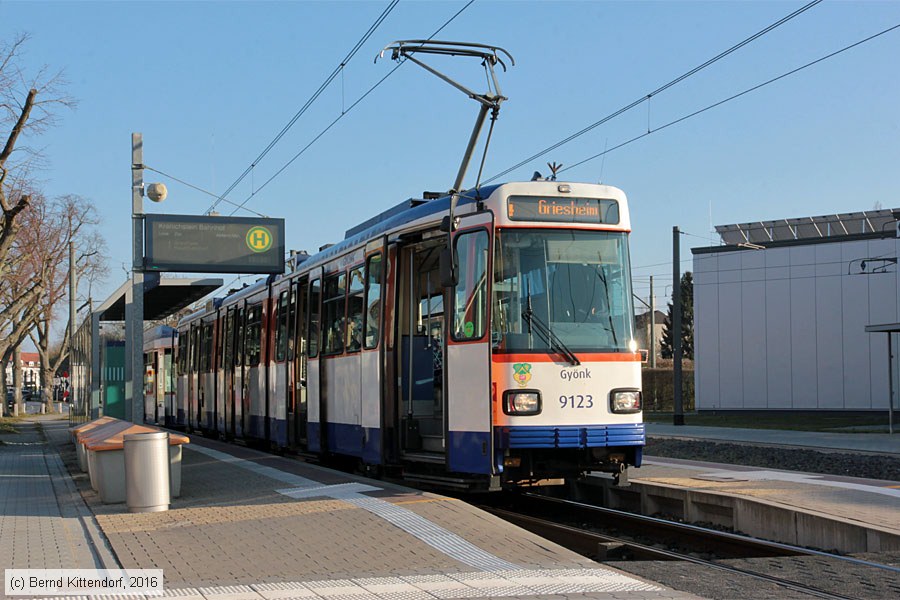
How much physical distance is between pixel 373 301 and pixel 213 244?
22.4ft

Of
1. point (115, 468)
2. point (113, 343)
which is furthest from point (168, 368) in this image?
point (115, 468)

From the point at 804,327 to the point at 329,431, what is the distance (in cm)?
2688

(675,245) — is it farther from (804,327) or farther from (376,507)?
(376,507)

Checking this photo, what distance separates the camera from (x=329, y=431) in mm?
16406

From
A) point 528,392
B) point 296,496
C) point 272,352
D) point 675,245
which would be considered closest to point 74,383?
point 272,352

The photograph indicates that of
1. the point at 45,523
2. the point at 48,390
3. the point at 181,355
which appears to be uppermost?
the point at 181,355

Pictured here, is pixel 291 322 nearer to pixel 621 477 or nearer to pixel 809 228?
pixel 621 477

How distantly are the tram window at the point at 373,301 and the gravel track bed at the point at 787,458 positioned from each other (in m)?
8.68

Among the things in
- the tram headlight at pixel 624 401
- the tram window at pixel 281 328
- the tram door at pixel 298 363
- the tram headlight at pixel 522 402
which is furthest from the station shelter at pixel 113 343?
the tram headlight at pixel 624 401

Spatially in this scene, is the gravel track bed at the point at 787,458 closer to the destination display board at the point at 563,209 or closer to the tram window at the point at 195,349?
the destination display board at the point at 563,209

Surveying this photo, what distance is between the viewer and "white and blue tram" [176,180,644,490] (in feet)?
38.1

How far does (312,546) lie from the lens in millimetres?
9250

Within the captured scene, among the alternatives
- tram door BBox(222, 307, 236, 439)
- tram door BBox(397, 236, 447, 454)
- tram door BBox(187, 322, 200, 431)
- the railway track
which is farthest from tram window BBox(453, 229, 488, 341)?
tram door BBox(187, 322, 200, 431)

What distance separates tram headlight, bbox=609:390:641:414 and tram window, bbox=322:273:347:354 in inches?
199
